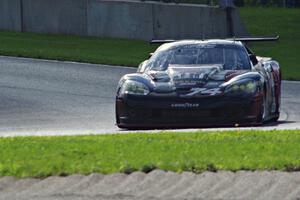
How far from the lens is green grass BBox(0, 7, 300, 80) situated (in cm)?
2791

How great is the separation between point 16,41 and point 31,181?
23949 mm

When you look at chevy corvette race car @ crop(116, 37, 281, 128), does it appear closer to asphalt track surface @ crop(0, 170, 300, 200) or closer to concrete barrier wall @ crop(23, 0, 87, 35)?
asphalt track surface @ crop(0, 170, 300, 200)

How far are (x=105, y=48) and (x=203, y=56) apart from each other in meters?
15.8

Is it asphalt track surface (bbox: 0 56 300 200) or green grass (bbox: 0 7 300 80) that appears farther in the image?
green grass (bbox: 0 7 300 80)

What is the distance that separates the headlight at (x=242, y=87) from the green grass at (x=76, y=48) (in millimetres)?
11748

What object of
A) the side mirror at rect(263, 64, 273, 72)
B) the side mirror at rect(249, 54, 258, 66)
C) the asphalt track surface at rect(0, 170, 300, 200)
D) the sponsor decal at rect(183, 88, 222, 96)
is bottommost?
the side mirror at rect(263, 64, 273, 72)

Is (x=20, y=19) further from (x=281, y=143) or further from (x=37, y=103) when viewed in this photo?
(x=281, y=143)

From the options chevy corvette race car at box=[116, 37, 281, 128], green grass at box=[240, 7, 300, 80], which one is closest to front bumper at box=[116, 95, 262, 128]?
chevy corvette race car at box=[116, 37, 281, 128]

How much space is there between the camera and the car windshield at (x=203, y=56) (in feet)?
53.1

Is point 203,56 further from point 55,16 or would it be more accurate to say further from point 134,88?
point 55,16

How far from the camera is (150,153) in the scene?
10.6 meters

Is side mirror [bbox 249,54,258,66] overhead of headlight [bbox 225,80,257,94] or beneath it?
beneath

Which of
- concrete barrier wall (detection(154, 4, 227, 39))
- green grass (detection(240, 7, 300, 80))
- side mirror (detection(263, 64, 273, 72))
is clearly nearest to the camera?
side mirror (detection(263, 64, 273, 72))

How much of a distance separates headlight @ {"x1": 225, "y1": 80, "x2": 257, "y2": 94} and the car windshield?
76 centimetres
